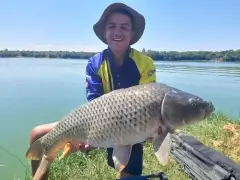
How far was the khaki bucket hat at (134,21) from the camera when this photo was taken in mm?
2092

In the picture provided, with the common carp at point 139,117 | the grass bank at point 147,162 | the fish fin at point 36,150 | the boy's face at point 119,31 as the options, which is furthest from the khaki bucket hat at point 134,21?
the grass bank at point 147,162

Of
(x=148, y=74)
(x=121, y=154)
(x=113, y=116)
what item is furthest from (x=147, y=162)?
(x=113, y=116)

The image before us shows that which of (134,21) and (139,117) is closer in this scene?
(139,117)

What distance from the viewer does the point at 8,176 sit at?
372 cm

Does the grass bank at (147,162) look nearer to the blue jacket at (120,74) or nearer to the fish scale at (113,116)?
the blue jacket at (120,74)

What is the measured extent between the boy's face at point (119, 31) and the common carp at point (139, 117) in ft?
1.76

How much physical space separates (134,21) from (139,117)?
35.1 inches

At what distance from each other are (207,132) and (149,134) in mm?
2745

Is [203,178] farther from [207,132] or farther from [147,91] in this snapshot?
[207,132]

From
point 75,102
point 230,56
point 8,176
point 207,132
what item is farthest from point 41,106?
point 230,56

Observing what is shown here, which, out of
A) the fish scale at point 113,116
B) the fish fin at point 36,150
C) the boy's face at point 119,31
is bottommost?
the fish fin at point 36,150

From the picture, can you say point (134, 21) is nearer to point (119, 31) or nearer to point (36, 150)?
point (119, 31)

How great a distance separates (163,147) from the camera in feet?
5.08

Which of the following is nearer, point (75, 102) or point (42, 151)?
point (42, 151)
